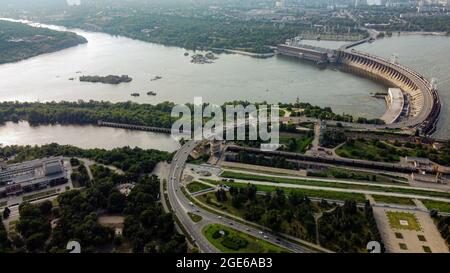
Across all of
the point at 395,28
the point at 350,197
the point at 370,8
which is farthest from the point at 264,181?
the point at 370,8

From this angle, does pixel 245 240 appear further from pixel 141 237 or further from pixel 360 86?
pixel 360 86

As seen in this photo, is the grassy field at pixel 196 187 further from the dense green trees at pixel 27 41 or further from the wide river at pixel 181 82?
the dense green trees at pixel 27 41

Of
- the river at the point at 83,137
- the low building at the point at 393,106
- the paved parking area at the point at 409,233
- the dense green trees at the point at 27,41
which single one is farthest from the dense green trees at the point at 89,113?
the dense green trees at the point at 27,41

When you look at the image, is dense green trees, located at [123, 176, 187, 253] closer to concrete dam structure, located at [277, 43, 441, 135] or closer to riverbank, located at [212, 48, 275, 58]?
concrete dam structure, located at [277, 43, 441, 135]

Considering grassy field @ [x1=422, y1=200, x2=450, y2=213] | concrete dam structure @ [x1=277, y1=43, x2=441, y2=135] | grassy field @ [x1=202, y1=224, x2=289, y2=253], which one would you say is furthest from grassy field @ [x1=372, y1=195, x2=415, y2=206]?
concrete dam structure @ [x1=277, y1=43, x2=441, y2=135]

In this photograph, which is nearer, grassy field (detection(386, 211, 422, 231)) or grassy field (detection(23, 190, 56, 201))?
grassy field (detection(386, 211, 422, 231))

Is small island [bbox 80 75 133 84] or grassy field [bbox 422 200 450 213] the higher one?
small island [bbox 80 75 133 84]
